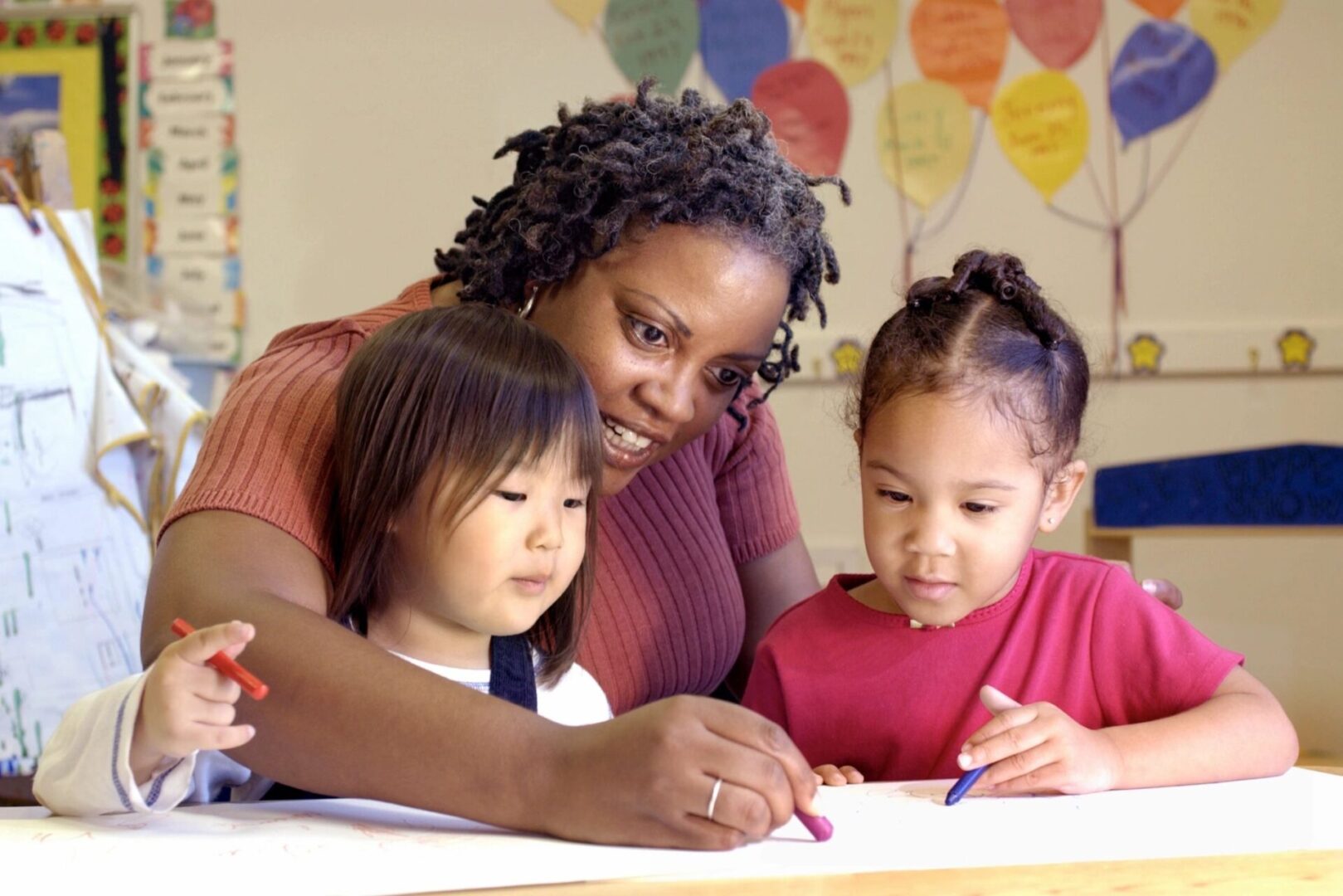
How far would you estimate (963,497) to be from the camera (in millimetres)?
1126

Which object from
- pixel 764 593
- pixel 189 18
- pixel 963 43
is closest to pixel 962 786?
pixel 764 593

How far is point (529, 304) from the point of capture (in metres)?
1.28

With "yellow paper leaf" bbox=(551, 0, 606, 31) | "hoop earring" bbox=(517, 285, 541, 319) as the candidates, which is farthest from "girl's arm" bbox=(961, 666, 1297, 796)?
"yellow paper leaf" bbox=(551, 0, 606, 31)

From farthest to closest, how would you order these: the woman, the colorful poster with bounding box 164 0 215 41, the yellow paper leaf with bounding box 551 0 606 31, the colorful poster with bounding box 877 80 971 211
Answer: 1. the colorful poster with bounding box 164 0 215 41
2. the yellow paper leaf with bounding box 551 0 606 31
3. the colorful poster with bounding box 877 80 971 211
4. the woman

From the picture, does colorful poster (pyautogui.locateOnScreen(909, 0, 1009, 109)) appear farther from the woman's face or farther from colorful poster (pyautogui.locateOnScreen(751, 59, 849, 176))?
the woman's face

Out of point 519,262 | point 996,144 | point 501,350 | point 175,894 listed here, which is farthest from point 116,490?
point 996,144

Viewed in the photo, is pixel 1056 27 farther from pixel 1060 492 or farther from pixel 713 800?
pixel 713 800

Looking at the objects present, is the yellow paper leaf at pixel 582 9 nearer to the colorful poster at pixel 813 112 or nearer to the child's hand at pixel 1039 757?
the colorful poster at pixel 813 112

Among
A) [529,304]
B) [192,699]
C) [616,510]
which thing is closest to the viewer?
[192,699]

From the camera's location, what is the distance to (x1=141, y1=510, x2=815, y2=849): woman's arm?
0.70m

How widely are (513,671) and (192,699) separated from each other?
424 millimetres

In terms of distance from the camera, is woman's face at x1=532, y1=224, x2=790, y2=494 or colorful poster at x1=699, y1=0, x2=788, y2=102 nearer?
woman's face at x1=532, y1=224, x2=790, y2=494

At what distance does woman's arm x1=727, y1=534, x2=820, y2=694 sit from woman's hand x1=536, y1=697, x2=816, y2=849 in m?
0.81

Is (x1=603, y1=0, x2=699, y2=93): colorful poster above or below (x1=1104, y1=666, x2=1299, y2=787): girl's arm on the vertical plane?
above
